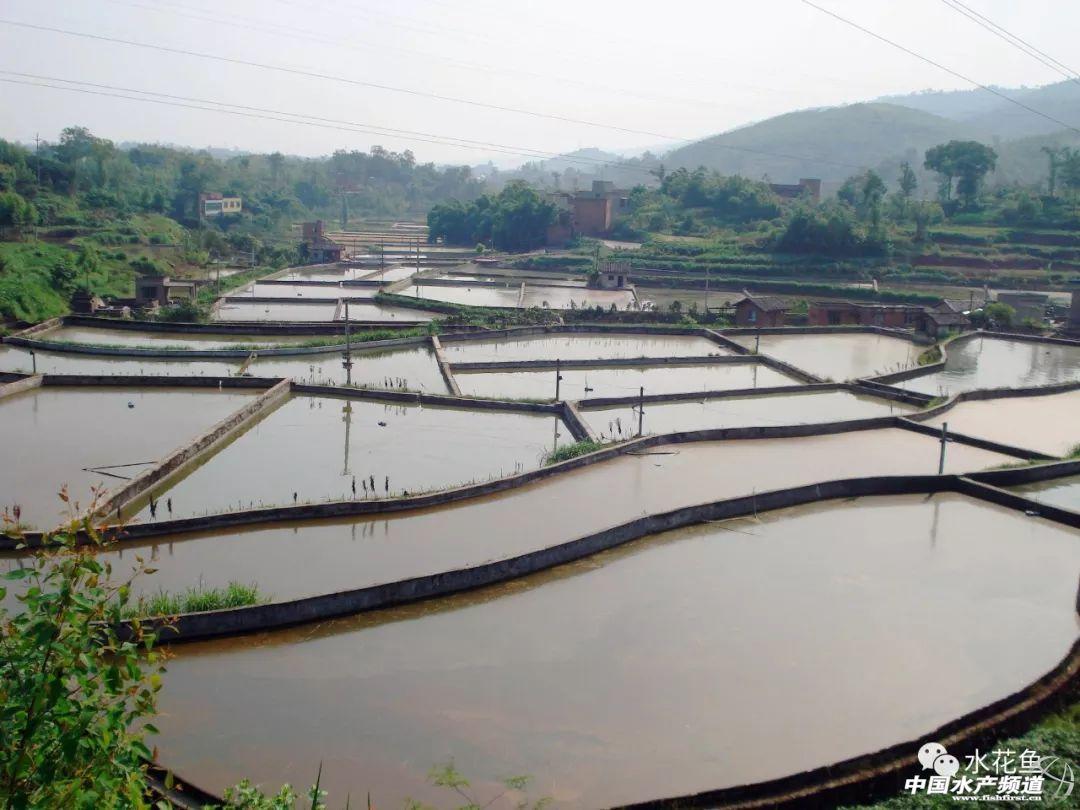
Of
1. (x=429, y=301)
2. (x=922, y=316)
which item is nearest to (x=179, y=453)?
(x=429, y=301)

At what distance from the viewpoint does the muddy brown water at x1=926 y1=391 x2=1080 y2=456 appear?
44.9 feet

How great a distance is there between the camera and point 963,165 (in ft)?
137

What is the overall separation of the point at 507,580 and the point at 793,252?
28.2 meters

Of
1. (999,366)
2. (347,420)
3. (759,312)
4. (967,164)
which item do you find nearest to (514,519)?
(347,420)

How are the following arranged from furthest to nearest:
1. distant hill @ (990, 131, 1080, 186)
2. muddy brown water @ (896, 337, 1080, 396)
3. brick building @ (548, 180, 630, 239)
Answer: distant hill @ (990, 131, 1080, 186), brick building @ (548, 180, 630, 239), muddy brown water @ (896, 337, 1080, 396)

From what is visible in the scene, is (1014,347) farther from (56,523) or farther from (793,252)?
(56,523)

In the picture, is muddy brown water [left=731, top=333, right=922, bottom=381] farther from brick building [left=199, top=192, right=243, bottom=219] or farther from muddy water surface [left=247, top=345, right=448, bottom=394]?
brick building [left=199, top=192, right=243, bottom=219]

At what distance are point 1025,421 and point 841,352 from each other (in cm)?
645

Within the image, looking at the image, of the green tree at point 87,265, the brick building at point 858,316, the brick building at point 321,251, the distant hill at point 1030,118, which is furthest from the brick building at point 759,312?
the distant hill at point 1030,118

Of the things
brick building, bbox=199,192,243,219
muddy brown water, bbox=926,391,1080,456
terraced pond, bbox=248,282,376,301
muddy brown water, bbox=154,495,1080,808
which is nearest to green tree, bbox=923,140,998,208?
terraced pond, bbox=248,282,376,301

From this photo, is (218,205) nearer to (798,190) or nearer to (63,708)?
(798,190)

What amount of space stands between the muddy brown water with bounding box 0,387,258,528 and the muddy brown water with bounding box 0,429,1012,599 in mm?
1770

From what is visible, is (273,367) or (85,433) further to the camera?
(273,367)

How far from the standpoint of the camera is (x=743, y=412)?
15.1 metres
